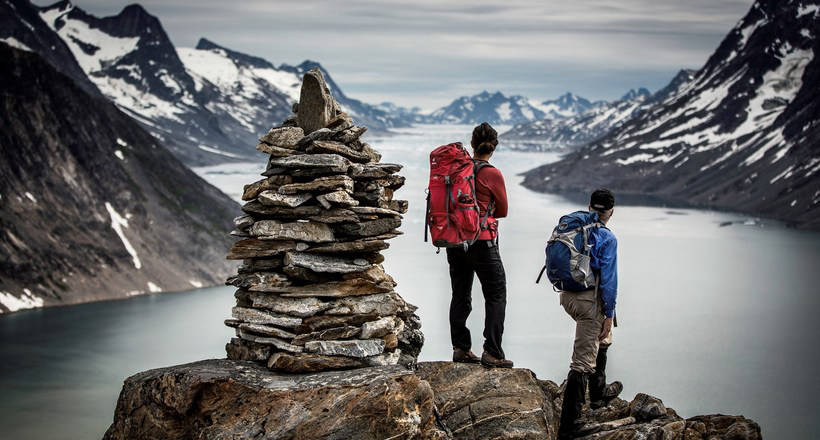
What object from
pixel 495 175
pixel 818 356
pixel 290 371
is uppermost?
pixel 495 175

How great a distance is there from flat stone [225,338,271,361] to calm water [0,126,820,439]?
41362mm

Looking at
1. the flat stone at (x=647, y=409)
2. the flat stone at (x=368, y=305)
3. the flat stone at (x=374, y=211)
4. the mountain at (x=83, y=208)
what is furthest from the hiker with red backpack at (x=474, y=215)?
the mountain at (x=83, y=208)

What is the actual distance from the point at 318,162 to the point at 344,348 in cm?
325

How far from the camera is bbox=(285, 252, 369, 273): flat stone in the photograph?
14977 millimetres

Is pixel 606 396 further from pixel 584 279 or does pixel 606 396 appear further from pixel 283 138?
pixel 283 138

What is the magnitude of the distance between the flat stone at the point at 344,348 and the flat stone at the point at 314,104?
4151mm

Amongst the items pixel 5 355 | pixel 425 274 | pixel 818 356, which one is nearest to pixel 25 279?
pixel 5 355

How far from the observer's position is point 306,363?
46.4 ft

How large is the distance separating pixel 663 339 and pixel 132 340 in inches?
1918

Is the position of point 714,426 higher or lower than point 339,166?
lower

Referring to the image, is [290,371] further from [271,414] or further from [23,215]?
[23,215]

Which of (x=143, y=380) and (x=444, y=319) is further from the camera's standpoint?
(x=444, y=319)

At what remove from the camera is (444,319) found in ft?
262

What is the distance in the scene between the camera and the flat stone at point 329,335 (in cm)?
1448
